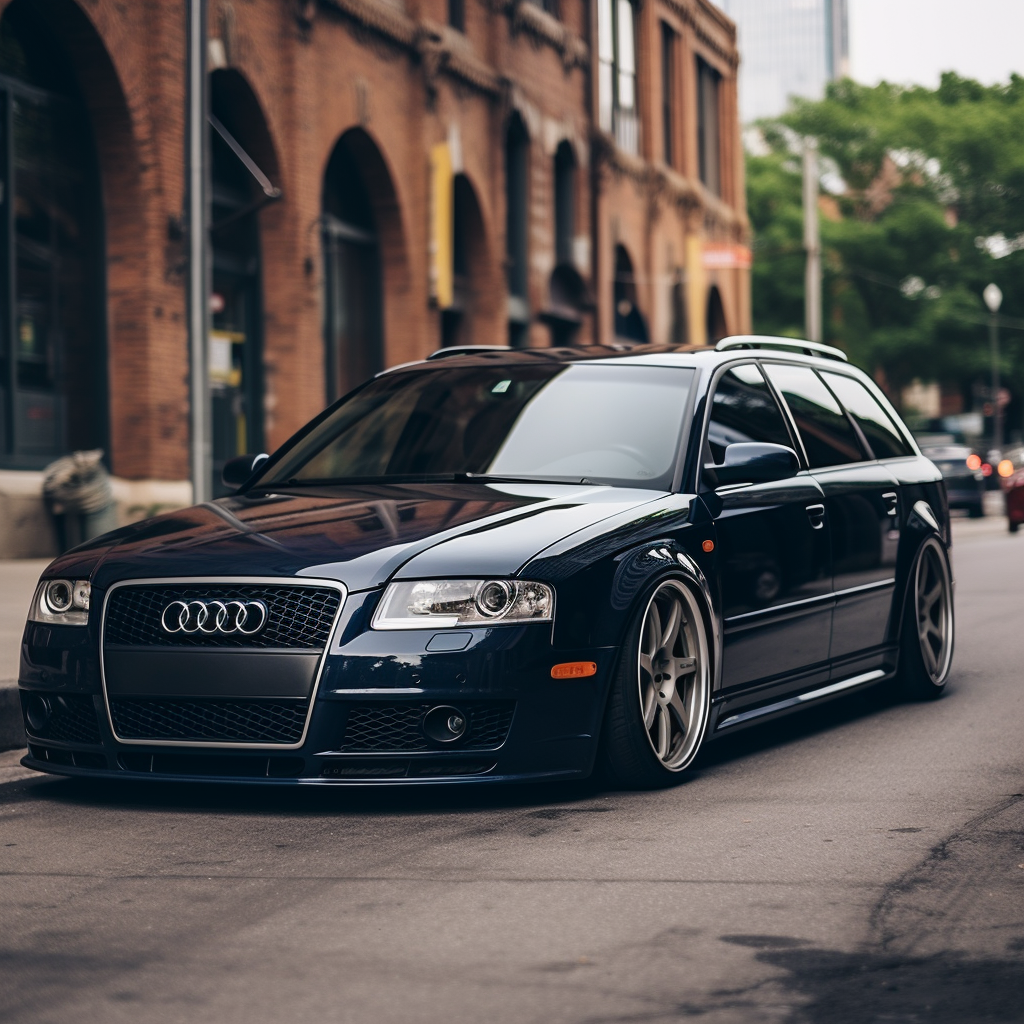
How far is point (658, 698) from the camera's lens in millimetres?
6297

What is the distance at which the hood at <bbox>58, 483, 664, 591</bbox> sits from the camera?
571 cm

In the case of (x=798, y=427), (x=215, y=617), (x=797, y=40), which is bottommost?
(x=215, y=617)

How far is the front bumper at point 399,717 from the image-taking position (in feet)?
18.3

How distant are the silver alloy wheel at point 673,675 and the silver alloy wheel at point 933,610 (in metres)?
2.37

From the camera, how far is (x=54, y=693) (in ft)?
19.6

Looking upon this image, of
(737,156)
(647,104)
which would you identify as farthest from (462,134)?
(737,156)

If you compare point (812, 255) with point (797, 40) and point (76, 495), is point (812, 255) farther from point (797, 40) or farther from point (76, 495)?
point (797, 40)

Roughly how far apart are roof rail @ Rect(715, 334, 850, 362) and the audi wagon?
0.04 m

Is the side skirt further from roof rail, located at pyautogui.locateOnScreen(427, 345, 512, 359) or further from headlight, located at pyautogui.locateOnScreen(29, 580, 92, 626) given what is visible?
headlight, located at pyautogui.locateOnScreen(29, 580, 92, 626)

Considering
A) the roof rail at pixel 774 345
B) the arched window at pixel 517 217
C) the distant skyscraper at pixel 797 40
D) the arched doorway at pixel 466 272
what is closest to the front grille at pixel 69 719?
the roof rail at pixel 774 345

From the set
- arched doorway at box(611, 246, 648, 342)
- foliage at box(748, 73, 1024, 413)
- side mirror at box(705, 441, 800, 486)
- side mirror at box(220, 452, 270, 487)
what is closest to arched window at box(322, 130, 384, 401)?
arched doorway at box(611, 246, 648, 342)

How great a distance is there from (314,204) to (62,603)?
52.4 ft

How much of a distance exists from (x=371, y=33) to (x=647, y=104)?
11.9m

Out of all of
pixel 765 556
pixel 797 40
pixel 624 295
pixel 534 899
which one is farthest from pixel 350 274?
pixel 797 40
